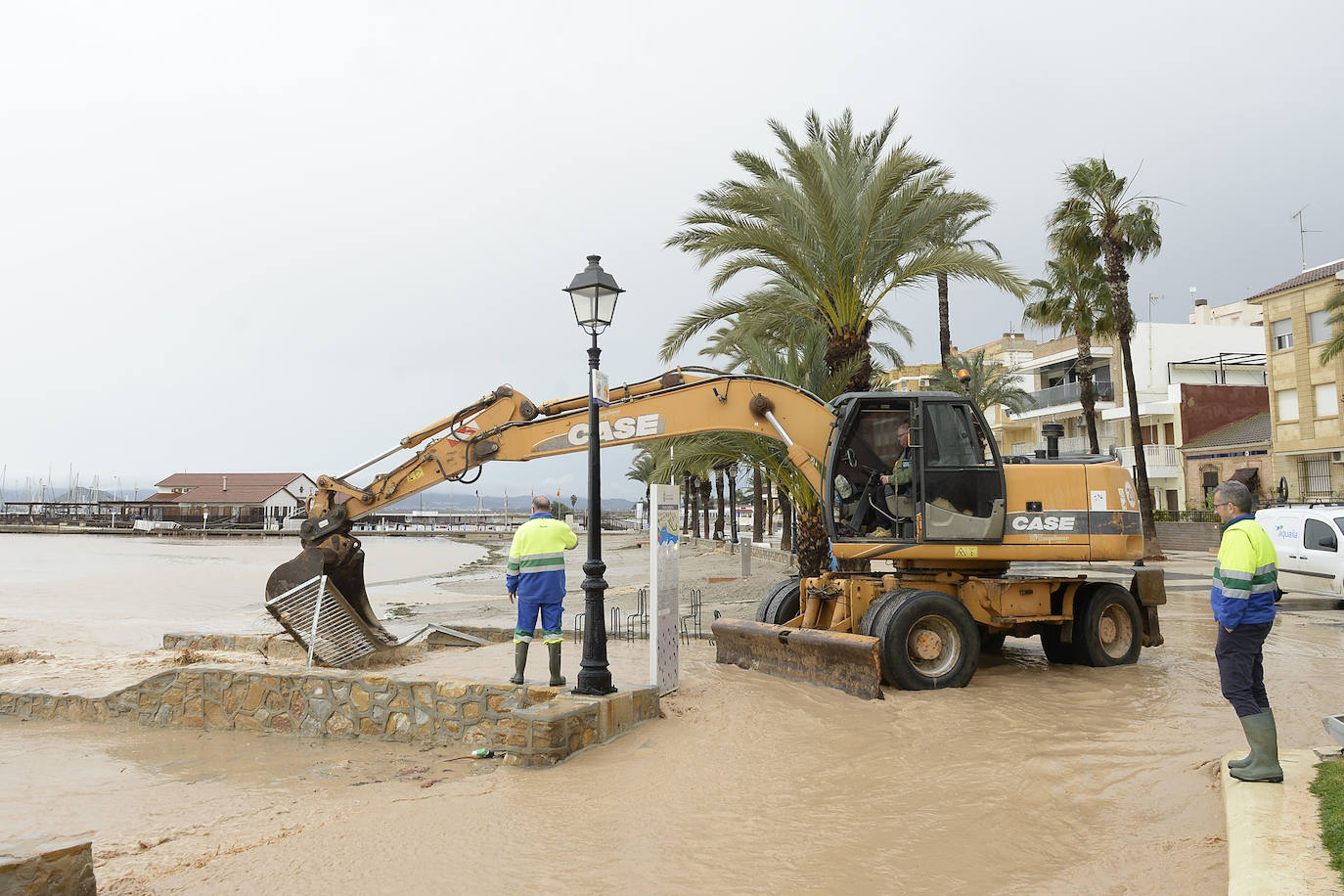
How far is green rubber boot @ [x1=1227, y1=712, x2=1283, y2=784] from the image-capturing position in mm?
5379

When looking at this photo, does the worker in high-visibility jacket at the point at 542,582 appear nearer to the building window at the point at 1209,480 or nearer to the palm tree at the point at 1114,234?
the palm tree at the point at 1114,234

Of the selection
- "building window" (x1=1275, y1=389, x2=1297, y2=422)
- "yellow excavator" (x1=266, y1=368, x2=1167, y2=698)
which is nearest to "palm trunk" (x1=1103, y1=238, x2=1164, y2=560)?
"building window" (x1=1275, y1=389, x2=1297, y2=422)

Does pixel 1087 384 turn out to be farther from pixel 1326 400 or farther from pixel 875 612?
pixel 875 612

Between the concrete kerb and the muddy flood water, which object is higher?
the concrete kerb

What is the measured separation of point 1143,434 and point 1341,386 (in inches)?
567

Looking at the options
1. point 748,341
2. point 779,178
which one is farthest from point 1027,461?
point 748,341

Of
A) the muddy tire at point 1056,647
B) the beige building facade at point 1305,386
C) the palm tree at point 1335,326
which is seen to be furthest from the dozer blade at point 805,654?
the beige building facade at point 1305,386

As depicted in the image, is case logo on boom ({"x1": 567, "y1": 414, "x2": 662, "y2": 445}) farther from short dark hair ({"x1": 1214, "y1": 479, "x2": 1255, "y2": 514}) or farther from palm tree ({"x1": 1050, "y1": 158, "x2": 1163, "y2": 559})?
palm tree ({"x1": 1050, "y1": 158, "x2": 1163, "y2": 559})

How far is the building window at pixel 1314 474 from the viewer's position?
33250mm

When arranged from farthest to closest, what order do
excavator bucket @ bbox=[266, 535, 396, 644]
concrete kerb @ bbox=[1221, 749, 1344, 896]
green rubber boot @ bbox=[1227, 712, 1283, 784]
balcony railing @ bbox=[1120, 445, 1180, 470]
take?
balcony railing @ bbox=[1120, 445, 1180, 470] → excavator bucket @ bbox=[266, 535, 396, 644] → green rubber boot @ bbox=[1227, 712, 1283, 784] → concrete kerb @ bbox=[1221, 749, 1344, 896]

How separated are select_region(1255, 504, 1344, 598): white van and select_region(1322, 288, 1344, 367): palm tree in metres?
15.3

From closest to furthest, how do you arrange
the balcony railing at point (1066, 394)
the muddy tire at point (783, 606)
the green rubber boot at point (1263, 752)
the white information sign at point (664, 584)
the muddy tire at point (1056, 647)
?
1. the green rubber boot at point (1263, 752)
2. the white information sign at point (664, 584)
3. the muddy tire at point (1056, 647)
4. the muddy tire at point (783, 606)
5. the balcony railing at point (1066, 394)

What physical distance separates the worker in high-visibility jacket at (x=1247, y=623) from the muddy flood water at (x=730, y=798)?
0.57 metres

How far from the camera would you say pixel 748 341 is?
20453mm
